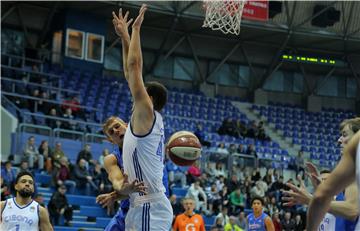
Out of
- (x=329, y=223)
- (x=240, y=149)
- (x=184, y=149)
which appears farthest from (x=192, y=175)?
(x=184, y=149)

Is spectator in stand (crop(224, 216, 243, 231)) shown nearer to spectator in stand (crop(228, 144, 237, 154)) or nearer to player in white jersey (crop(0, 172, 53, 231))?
spectator in stand (crop(228, 144, 237, 154))

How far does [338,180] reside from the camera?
Result: 308 cm

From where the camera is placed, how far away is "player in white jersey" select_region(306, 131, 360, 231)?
3.04m

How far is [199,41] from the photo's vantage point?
29.3 m

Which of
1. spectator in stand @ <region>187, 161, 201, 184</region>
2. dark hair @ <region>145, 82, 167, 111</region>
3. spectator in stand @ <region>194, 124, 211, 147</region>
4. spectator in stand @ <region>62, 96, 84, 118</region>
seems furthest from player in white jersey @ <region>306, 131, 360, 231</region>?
spectator in stand @ <region>194, 124, 211, 147</region>

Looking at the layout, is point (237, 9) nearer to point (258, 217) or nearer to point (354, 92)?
point (258, 217)

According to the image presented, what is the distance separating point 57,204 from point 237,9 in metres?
5.81

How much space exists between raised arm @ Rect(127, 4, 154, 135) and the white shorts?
64 cm

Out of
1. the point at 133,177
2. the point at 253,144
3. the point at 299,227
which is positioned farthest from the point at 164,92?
the point at 253,144

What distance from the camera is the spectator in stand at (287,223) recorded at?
56.1 ft

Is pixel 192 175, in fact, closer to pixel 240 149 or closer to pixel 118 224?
pixel 240 149

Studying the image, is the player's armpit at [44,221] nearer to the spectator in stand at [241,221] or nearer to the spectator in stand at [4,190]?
the spectator in stand at [4,190]

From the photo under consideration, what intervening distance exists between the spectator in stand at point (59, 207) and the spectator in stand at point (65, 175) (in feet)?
3.25

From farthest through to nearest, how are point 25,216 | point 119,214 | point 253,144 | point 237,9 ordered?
point 253,144
point 237,9
point 25,216
point 119,214
